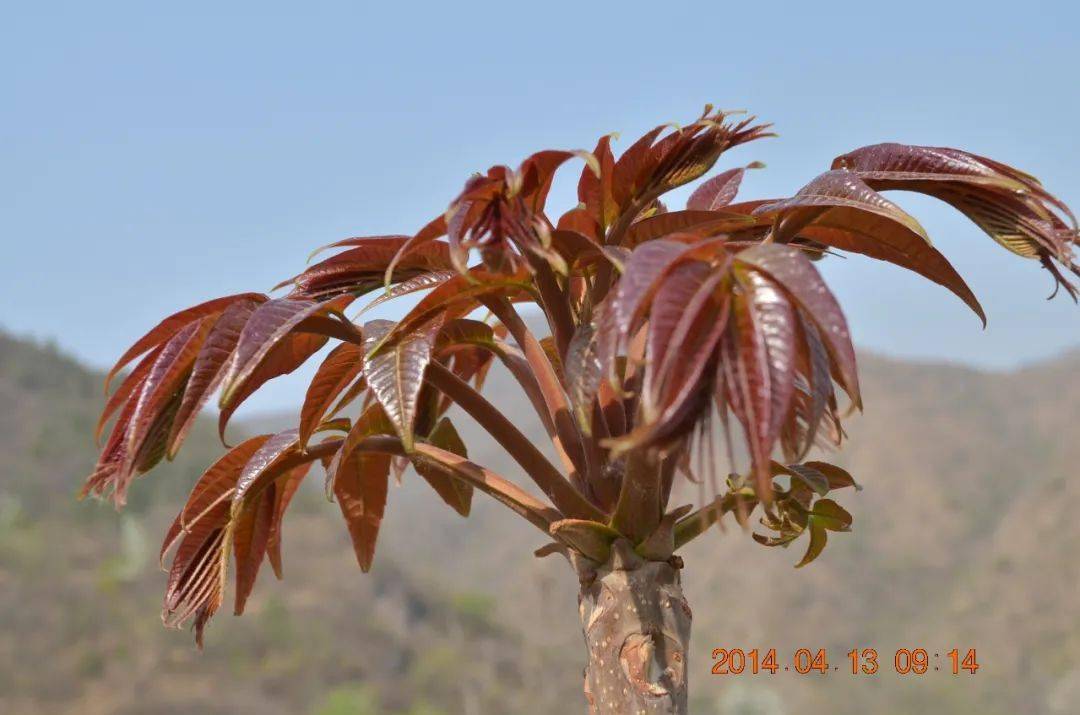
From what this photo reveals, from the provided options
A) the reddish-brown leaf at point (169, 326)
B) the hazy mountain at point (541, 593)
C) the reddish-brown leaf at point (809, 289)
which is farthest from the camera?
the hazy mountain at point (541, 593)

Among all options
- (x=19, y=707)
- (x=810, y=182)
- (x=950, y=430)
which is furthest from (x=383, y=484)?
(x=950, y=430)

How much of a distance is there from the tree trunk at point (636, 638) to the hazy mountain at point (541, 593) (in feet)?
39.9

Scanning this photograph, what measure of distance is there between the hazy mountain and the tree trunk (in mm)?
12149

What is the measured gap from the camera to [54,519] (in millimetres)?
16703

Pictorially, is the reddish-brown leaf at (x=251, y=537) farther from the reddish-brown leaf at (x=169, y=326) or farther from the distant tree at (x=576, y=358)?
the reddish-brown leaf at (x=169, y=326)

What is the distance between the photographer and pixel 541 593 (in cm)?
2208

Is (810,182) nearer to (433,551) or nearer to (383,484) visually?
(383,484)

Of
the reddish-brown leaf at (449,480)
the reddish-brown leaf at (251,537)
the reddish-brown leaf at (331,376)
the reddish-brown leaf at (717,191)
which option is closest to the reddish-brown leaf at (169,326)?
the reddish-brown leaf at (331,376)

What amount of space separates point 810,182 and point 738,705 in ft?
40.9

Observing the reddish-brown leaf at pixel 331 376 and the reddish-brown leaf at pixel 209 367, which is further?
the reddish-brown leaf at pixel 331 376

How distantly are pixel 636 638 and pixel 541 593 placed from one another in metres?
21.3

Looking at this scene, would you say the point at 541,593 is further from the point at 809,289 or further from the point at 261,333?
the point at 809,289

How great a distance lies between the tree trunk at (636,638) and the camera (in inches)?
48.9

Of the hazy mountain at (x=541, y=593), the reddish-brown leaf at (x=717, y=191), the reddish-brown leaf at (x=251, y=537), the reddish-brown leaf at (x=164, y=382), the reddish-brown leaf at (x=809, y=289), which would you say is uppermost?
the reddish-brown leaf at (x=717, y=191)
